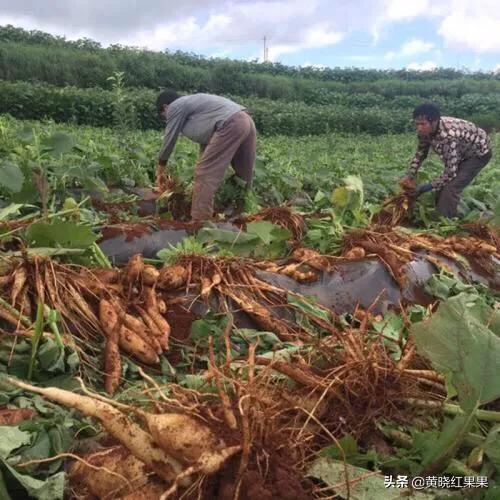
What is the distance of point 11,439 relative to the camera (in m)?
1.73

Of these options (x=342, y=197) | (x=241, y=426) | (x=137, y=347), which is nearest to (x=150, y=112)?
(x=342, y=197)

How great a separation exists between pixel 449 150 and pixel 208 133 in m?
2.27

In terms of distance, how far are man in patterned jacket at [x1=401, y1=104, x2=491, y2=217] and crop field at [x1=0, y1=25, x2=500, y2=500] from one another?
0.32 meters

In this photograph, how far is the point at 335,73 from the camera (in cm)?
3875

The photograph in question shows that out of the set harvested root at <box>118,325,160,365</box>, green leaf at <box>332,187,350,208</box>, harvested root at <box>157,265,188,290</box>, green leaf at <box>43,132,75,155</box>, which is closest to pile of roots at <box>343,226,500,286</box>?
green leaf at <box>332,187,350,208</box>

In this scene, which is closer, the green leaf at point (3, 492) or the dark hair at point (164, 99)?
the green leaf at point (3, 492)

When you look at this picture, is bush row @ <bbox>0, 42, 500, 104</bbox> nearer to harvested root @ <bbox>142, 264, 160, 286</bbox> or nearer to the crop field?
the crop field

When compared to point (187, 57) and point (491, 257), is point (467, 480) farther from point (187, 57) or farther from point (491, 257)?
point (187, 57)

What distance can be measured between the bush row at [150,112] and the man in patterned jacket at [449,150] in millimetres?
3666

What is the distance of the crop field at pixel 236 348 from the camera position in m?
1.52

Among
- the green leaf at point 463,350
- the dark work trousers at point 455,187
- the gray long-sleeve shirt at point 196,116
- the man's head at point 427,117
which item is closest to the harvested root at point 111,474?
the green leaf at point 463,350

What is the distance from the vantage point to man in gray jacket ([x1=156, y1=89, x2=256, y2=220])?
17.3 feet

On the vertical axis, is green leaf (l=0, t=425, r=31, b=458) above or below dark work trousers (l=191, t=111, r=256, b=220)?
below

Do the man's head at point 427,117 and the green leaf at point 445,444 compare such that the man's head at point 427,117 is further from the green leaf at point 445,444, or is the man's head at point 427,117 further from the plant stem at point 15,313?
the green leaf at point 445,444
